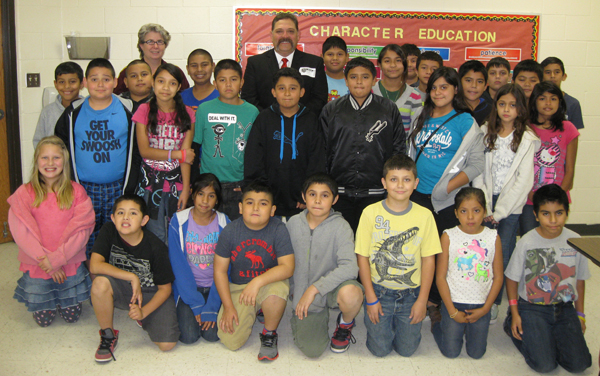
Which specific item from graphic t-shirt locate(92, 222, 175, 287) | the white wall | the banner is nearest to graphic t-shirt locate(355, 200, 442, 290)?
graphic t-shirt locate(92, 222, 175, 287)

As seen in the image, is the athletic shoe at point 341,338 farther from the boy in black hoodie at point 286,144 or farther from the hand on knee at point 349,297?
the boy in black hoodie at point 286,144

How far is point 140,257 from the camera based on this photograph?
95.7 inches

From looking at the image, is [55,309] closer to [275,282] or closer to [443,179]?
[275,282]

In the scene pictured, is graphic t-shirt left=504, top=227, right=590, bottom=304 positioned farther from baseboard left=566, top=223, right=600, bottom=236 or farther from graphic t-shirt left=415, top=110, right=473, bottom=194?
baseboard left=566, top=223, right=600, bottom=236

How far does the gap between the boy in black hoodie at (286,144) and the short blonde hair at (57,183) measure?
3.39ft

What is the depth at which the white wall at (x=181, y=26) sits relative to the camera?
13.2 feet

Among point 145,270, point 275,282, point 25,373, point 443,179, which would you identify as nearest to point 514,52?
point 443,179

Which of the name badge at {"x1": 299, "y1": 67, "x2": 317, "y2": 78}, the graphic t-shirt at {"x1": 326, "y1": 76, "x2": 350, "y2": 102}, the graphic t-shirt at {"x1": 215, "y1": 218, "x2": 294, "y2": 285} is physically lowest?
the graphic t-shirt at {"x1": 215, "y1": 218, "x2": 294, "y2": 285}

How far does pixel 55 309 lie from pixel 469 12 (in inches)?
161

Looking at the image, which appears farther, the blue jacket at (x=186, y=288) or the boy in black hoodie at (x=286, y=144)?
the boy in black hoodie at (x=286, y=144)

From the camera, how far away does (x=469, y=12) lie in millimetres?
4156

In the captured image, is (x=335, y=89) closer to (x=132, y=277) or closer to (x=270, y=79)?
(x=270, y=79)

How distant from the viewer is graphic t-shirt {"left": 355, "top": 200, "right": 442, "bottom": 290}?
2.36 metres

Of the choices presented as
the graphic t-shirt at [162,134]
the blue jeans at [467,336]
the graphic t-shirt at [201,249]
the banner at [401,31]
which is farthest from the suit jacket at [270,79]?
the blue jeans at [467,336]
